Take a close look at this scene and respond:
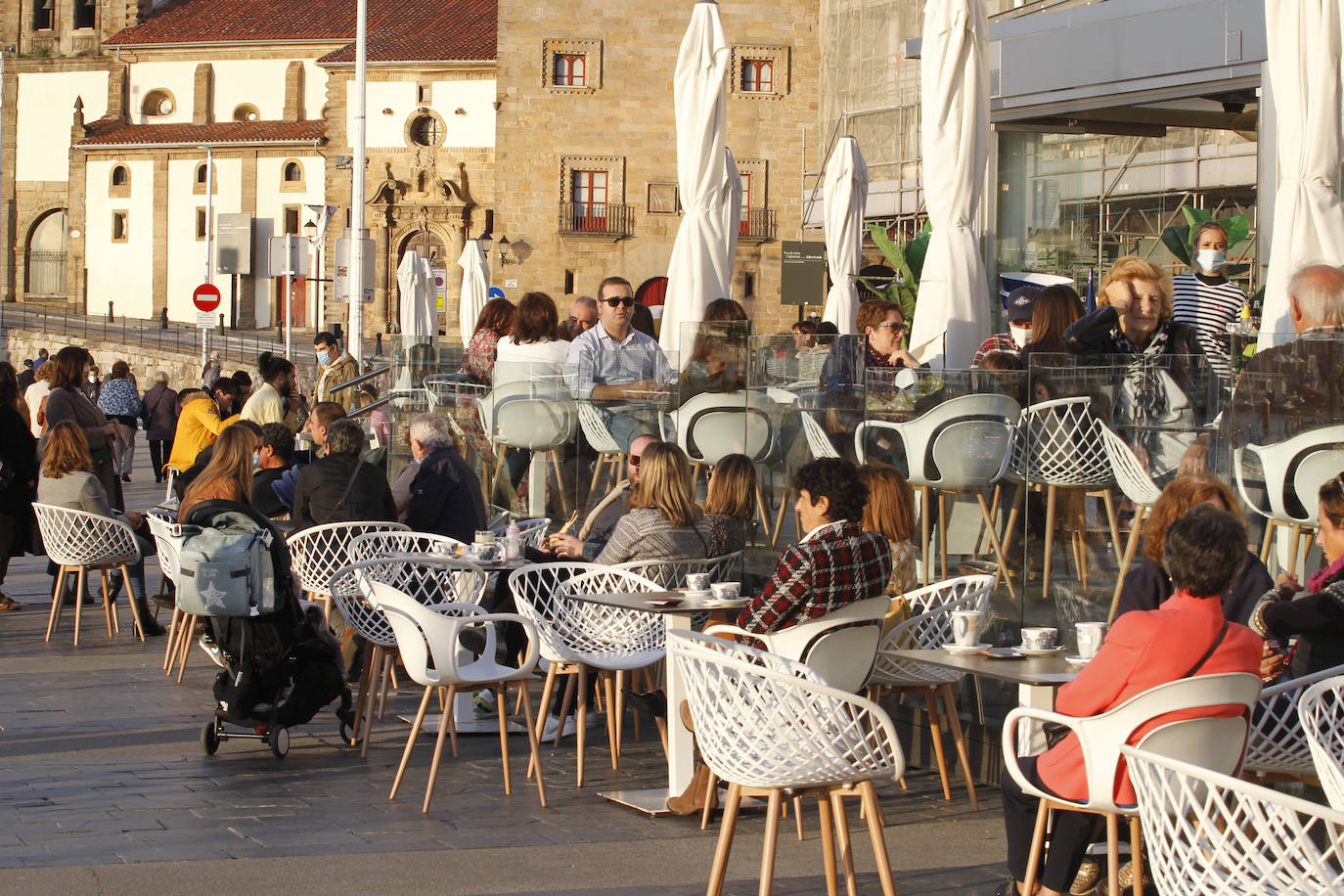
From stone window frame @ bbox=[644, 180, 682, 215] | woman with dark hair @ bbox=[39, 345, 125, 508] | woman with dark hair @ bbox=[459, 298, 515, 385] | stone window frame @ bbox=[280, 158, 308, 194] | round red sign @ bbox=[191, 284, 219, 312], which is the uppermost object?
stone window frame @ bbox=[280, 158, 308, 194]

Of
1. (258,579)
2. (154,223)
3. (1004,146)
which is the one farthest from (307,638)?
(154,223)

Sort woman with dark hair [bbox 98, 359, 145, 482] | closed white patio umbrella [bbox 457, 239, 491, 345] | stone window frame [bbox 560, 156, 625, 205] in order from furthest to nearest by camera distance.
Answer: stone window frame [bbox 560, 156, 625, 205] → closed white patio umbrella [bbox 457, 239, 491, 345] → woman with dark hair [bbox 98, 359, 145, 482]

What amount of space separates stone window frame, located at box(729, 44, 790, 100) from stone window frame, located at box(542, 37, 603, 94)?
3.67 metres

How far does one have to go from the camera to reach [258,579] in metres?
7.27

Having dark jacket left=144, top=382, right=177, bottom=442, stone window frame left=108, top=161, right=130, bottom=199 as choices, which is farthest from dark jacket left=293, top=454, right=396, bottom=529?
stone window frame left=108, top=161, right=130, bottom=199

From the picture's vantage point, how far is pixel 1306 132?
747cm

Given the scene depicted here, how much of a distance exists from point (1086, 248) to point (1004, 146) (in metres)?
5.32

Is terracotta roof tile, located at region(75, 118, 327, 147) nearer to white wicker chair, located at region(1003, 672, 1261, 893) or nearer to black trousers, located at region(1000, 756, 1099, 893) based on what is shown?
black trousers, located at region(1000, 756, 1099, 893)

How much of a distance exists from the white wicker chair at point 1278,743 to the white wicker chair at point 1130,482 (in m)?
1.41

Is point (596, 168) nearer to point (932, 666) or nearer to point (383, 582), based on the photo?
point (383, 582)

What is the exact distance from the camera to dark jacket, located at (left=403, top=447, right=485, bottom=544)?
9312 millimetres

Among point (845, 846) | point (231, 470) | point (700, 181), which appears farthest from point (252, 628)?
point (700, 181)

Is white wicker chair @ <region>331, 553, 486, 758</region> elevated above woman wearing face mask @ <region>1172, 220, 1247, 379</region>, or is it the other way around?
woman wearing face mask @ <region>1172, 220, 1247, 379</region>

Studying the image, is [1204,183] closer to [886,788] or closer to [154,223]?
[886,788]
